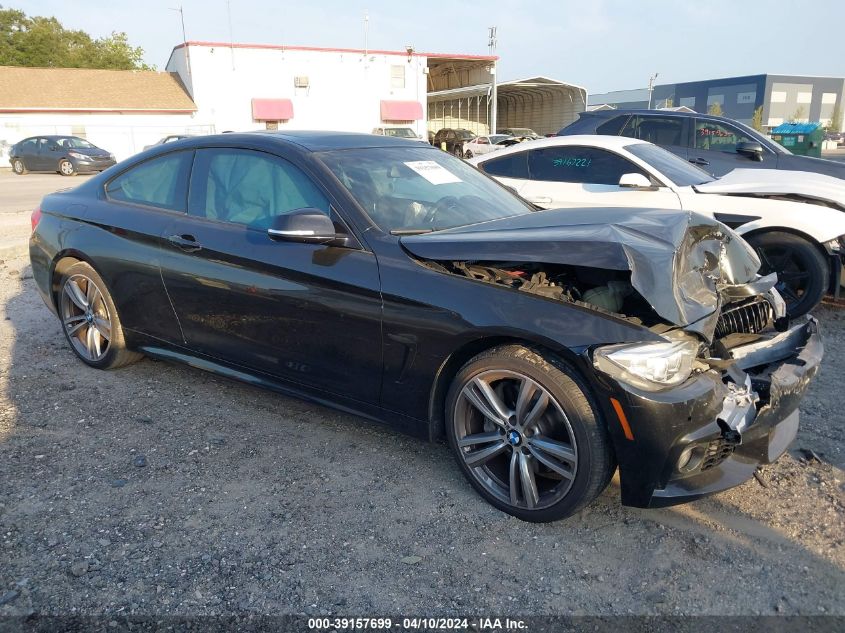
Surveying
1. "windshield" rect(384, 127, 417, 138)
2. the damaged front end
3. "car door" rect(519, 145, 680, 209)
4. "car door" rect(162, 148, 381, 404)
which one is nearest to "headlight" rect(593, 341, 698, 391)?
the damaged front end

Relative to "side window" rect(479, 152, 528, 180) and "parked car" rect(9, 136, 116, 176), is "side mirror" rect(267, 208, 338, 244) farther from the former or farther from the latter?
"parked car" rect(9, 136, 116, 176)

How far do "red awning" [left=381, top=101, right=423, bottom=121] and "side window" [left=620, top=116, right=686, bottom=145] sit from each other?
110ft

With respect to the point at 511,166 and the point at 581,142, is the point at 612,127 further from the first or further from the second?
the point at 511,166

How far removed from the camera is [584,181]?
652 cm

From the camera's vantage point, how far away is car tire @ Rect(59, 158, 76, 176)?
23953mm

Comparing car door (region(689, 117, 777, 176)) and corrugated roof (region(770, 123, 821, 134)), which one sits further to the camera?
corrugated roof (region(770, 123, 821, 134))

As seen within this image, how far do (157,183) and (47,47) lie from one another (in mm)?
60958

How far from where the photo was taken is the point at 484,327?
278cm

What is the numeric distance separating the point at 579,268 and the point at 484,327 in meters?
0.60

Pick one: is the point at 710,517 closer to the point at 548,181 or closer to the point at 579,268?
the point at 579,268

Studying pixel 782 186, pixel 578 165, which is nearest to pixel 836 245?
pixel 782 186

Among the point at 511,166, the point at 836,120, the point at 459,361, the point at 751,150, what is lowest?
the point at 459,361

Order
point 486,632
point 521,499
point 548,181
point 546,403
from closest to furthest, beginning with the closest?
point 486,632
point 546,403
point 521,499
point 548,181

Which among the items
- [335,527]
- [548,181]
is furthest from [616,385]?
[548,181]
